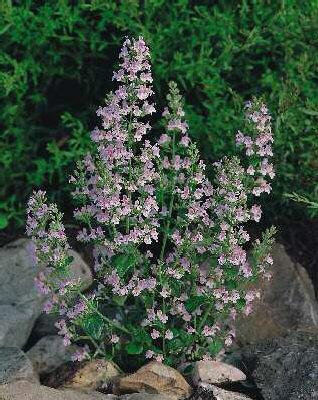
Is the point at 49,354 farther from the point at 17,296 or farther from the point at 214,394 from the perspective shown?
the point at 214,394

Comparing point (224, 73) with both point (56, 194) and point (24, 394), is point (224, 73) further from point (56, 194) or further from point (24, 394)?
point (24, 394)

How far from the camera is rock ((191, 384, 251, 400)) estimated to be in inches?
167

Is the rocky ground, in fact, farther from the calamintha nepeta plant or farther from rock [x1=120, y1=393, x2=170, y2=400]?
the calamintha nepeta plant

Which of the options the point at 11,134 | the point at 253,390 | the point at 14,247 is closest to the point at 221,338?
the point at 253,390

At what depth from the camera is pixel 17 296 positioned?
16.9 feet

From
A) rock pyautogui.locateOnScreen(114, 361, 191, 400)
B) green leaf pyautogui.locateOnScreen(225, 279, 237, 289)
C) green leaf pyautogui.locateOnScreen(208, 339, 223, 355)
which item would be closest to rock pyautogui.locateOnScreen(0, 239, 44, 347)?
rock pyautogui.locateOnScreen(114, 361, 191, 400)

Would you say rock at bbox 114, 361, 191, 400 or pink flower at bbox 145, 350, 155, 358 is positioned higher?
pink flower at bbox 145, 350, 155, 358

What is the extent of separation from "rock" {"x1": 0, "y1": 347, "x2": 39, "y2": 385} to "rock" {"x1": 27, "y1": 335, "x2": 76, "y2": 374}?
0.74 ft

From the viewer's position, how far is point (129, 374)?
14.4 feet

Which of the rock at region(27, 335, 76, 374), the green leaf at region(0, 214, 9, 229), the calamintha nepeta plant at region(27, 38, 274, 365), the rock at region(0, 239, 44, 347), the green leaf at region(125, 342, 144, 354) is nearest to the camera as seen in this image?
the calamintha nepeta plant at region(27, 38, 274, 365)

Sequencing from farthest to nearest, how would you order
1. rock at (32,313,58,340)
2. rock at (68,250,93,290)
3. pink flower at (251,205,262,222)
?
rock at (68,250,93,290), rock at (32,313,58,340), pink flower at (251,205,262,222)

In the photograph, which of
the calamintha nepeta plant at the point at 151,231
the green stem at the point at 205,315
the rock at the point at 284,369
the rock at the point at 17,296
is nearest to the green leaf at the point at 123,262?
the calamintha nepeta plant at the point at 151,231

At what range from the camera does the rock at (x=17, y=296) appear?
4.91m

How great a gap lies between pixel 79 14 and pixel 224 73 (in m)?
0.88
